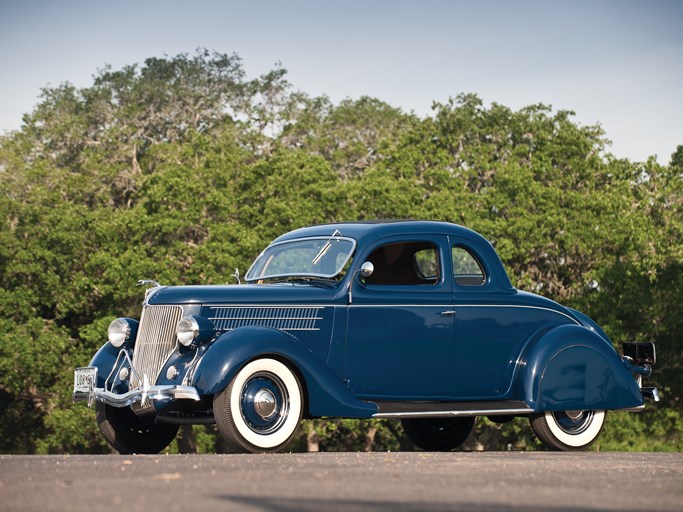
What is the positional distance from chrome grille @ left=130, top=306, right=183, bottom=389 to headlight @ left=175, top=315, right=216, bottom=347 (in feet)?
0.96

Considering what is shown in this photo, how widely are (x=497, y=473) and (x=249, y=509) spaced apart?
2786mm

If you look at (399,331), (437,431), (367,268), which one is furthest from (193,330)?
(437,431)

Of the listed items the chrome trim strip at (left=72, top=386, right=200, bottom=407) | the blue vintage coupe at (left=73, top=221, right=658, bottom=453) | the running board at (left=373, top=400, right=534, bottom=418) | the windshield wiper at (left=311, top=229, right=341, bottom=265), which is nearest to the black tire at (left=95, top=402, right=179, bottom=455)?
the blue vintage coupe at (left=73, top=221, right=658, bottom=453)

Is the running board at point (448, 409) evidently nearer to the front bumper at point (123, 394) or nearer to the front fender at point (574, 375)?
the front fender at point (574, 375)

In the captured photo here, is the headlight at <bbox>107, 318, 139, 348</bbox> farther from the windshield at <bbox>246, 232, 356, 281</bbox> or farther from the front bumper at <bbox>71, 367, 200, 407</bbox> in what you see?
the windshield at <bbox>246, 232, 356, 281</bbox>

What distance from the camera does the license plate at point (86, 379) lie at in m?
12.4

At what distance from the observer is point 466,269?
1338cm

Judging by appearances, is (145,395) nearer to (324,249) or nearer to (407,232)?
(324,249)

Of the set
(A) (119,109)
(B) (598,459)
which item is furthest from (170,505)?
(A) (119,109)

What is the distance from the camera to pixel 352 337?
1224 centimetres

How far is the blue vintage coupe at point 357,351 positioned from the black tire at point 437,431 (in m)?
1.23

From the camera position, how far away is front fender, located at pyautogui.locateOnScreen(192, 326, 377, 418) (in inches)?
436

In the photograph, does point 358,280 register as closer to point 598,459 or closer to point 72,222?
point 598,459

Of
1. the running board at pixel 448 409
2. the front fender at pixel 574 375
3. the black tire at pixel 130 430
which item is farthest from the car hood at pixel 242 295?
the front fender at pixel 574 375
